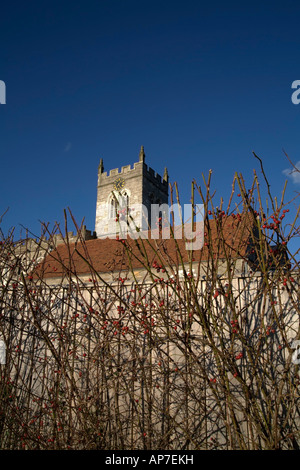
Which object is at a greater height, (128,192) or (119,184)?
(119,184)

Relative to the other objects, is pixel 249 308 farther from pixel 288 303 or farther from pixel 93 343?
pixel 93 343

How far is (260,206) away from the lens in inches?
87.7

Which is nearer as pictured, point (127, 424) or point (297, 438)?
point (297, 438)

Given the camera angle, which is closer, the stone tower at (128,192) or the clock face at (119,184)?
the stone tower at (128,192)

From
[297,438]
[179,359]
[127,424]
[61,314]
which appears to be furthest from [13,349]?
[297,438]

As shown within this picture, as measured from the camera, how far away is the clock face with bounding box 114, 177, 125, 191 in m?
27.7

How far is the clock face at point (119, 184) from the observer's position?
91.0 ft

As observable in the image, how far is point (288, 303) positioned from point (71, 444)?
6.90 feet

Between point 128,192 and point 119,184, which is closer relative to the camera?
point 128,192

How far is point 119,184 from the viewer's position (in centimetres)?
2797

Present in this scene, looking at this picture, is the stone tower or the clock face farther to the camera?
the clock face
